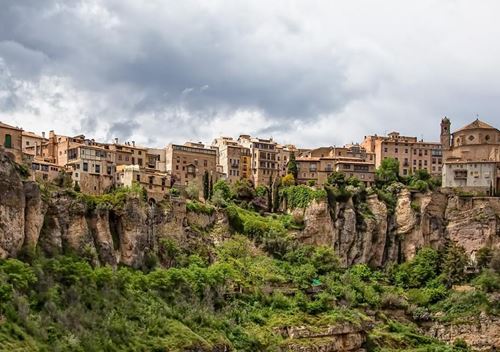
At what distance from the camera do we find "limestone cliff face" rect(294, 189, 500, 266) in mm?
74312

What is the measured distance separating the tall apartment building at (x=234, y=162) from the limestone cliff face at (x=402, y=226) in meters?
14.7

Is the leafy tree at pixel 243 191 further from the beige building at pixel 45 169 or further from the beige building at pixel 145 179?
the beige building at pixel 45 169

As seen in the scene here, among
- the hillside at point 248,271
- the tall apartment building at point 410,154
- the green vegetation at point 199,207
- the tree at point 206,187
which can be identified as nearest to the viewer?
the hillside at point 248,271

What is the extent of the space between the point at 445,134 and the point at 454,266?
1976cm

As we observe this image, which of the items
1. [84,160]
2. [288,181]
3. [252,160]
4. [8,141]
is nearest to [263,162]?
[252,160]

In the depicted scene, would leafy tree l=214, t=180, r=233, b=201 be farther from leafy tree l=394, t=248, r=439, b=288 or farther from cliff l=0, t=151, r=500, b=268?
leafy tree l=394, t=248, r=439, b=288

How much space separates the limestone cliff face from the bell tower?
35.5ft

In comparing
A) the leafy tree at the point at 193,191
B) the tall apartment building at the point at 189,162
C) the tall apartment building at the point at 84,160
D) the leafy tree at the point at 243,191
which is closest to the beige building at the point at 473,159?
the leafy tree at the point at 243,191

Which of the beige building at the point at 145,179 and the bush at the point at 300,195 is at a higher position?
the beige building at the point at 145,179

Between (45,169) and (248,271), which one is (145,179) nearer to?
(45,169)

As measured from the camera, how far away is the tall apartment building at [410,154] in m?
91.5

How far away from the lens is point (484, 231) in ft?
247

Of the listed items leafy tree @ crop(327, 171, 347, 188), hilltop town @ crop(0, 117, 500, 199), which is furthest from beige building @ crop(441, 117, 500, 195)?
leafy tree @ crop(327, 171, 347, 188)

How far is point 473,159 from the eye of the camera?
8250 cm
